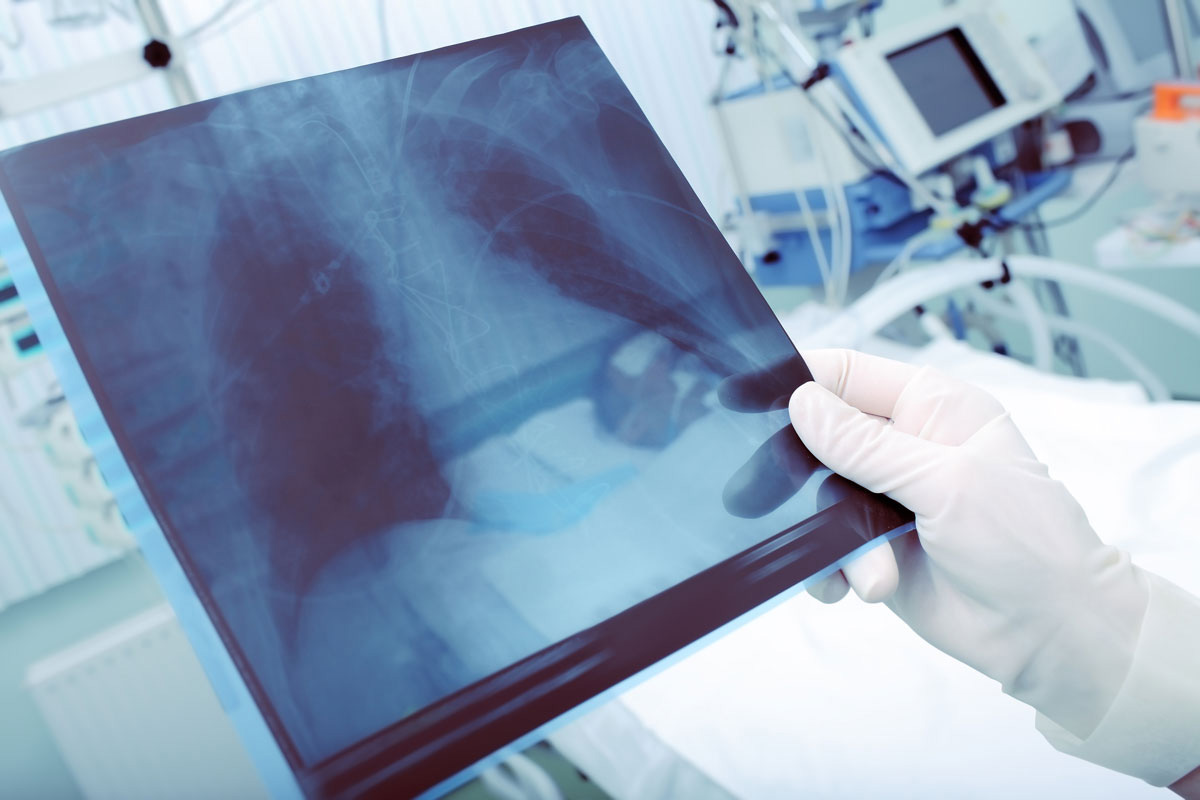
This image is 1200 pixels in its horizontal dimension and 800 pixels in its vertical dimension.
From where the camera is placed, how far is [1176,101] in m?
1.90

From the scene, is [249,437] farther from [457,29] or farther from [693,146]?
[693,146]

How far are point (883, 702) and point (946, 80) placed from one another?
64.0 inches

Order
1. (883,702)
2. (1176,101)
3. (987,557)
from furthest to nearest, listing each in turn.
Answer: (1176,101) → (883,702) → (987,557)

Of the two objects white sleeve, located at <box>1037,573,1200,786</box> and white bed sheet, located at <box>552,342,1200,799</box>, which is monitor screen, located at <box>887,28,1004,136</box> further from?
white sleeve, located at <box>1037,573,1200,786</box>

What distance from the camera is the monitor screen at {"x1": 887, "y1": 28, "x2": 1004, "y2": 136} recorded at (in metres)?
2.06

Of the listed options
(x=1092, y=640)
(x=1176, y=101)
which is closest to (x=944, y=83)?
(x=1176, y=101)

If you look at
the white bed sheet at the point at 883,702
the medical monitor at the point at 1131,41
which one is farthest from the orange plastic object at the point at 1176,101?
the white bed sheet at the point at 883,702

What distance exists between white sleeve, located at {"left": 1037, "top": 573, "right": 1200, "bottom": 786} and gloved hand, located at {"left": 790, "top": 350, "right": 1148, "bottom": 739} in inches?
0.5

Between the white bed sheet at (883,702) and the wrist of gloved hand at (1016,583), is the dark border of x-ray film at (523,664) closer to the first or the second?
the wrist of gloved hand at (1016,583)

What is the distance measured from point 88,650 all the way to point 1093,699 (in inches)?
86.3

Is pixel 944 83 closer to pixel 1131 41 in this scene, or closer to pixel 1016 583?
pixel 1131 41

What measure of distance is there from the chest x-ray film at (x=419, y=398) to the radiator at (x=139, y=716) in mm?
1884

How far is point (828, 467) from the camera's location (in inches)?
27.4

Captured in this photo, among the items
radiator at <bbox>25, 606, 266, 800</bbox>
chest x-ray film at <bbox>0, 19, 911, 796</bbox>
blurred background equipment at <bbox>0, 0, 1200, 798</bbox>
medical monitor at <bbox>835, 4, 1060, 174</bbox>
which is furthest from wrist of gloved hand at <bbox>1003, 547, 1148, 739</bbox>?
radiator at <bbox>25, 606, 266, 800</bbox>
